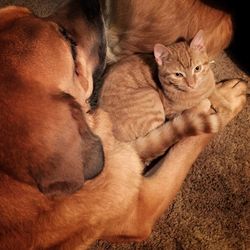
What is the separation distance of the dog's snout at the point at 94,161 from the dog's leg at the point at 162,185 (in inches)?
16.3

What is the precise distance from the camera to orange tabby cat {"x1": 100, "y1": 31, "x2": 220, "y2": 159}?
5.78 feet

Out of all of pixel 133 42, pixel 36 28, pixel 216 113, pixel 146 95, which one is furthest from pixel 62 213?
pixel 133 42

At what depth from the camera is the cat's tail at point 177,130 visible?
172 centimetres

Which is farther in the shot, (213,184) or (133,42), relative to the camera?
(133,42)

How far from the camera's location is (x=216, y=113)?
182 centimetres

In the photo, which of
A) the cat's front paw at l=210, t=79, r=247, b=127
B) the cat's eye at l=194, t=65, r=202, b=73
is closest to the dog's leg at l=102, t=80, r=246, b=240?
the cat's front paw at l=210, t=79, r=247, b=127

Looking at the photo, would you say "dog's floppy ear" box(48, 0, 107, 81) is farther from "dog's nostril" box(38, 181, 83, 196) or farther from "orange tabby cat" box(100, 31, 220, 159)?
"dog's nostril" box(38, 181, 83, 196)

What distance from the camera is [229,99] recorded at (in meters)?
1.85

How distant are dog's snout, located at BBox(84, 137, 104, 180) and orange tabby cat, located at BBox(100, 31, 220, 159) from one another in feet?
1.86

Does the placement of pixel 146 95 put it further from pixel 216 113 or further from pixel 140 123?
pixel 216 113

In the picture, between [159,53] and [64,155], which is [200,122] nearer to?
[159,53]

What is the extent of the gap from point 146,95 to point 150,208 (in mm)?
503

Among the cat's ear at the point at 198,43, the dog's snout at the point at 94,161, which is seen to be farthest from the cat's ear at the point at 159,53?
the dog's snout at the point at 94,161

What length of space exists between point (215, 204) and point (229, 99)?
0.47 m
